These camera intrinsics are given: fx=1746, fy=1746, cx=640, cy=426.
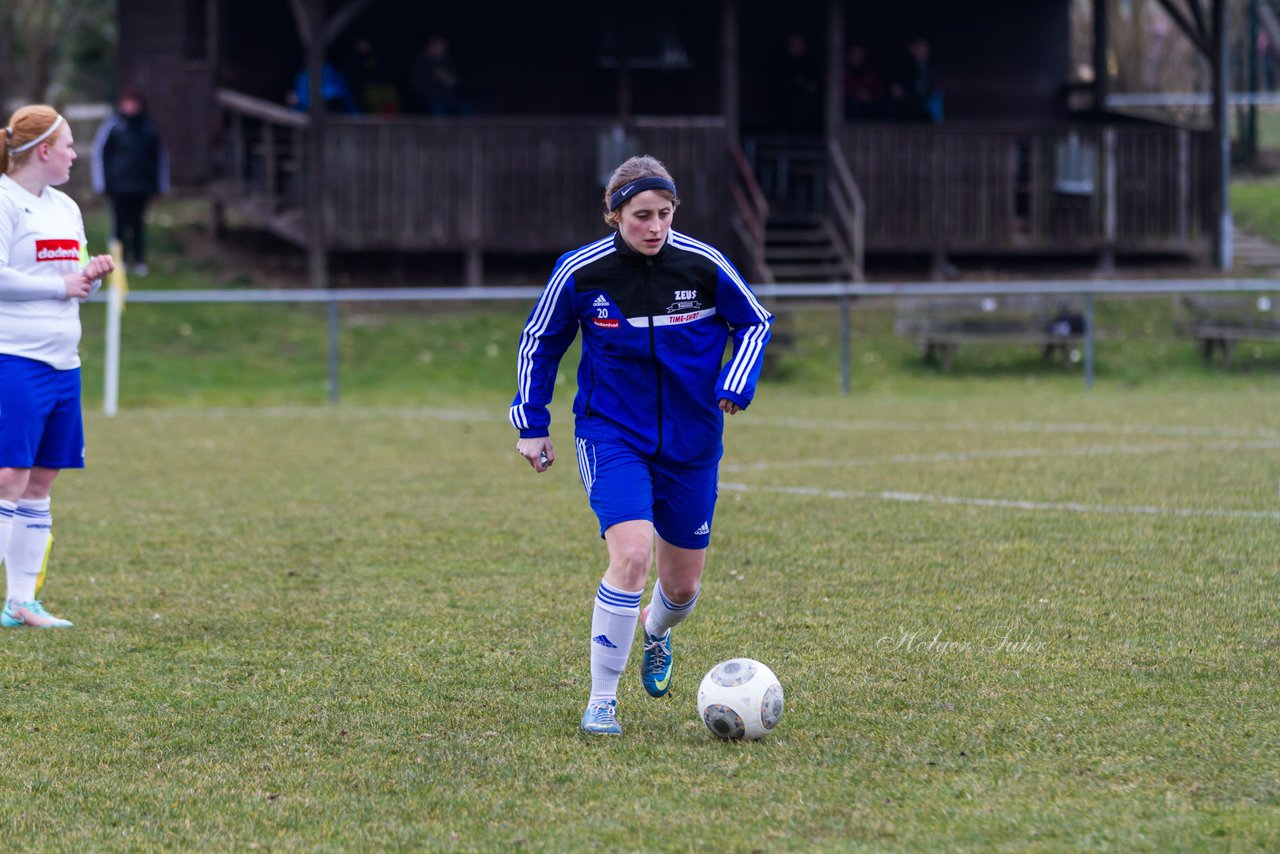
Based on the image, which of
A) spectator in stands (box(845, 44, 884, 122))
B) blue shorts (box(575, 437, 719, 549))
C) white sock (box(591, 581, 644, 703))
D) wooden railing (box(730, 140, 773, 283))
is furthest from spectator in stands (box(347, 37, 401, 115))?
white sock (box(591, 581, 644, 703))

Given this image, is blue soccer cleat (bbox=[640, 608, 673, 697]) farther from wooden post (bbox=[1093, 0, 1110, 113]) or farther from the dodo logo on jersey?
wooden post (bbox=[1093, 0, 1110, 113])

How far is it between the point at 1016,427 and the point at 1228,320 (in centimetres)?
657

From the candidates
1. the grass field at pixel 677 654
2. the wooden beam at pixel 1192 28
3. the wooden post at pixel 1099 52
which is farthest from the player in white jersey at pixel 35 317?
the wooden post at pixel 1099 52

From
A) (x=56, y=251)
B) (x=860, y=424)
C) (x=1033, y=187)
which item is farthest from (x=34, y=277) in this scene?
(x=1033, y=187)

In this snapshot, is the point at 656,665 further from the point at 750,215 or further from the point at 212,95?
the point at 212,95

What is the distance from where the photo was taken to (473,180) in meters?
23.5

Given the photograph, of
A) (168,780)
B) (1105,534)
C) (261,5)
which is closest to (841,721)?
(168,780)

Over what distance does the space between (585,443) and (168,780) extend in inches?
65.0

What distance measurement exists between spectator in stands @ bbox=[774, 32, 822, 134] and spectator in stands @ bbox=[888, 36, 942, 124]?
1.09 metres

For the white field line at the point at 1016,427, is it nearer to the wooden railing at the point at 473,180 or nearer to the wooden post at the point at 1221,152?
the wooden railing at the point at 473,180

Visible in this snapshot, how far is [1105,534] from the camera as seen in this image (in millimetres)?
9102

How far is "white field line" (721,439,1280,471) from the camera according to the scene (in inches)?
498

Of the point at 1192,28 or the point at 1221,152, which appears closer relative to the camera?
the point at 1192,28

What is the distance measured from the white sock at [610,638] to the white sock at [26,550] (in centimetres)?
298
